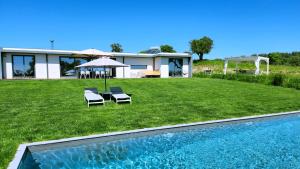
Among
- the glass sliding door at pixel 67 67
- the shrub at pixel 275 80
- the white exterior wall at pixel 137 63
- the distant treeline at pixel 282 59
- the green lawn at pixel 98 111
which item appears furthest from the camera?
the distant treeline at pixel 282 59

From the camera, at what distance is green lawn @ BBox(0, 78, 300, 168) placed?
7234 mm

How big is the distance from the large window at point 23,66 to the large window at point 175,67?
1512 centimetres

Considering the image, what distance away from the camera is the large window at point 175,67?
99.3ft

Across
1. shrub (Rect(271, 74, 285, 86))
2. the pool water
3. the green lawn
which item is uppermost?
shrub (Rect(271, 74, 285, 86))

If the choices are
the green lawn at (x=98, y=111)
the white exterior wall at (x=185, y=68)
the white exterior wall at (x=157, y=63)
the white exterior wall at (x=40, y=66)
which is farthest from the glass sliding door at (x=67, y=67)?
the white exterior wall at (x=185, y=68)

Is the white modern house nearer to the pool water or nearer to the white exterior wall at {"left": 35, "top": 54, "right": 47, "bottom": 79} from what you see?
the white exterior wall at {"left": 35, "top": 54, "right": 47, "bottom": 79}

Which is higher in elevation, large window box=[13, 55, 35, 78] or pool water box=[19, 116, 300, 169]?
large window box=[13, 55, 35, 78]

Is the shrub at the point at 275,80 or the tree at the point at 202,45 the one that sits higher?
the tree at the point at 202,45

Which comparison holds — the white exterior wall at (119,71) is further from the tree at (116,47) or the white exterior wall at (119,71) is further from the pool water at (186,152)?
the tree at (116,47)

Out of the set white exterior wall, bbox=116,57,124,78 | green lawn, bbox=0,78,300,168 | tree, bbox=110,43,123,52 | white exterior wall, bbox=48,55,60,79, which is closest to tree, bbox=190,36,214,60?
tree, bbox=110,43,123,52

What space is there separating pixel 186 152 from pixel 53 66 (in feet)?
69.6

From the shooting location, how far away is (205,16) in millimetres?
32031

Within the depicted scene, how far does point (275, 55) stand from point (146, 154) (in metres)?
85.7

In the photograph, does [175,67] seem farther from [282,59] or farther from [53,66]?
[282,59]
